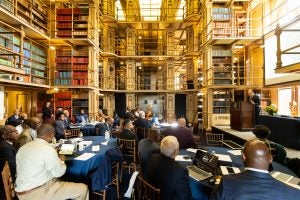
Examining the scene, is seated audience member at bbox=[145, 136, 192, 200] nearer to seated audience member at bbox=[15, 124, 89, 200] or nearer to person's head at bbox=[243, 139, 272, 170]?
person's head at bbox=[243, 139, 272, 170]

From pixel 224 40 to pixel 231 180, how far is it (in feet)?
31.9

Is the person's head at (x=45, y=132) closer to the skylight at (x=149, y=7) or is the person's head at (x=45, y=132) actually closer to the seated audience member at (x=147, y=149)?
the seated audience member at (x=147, y=149)

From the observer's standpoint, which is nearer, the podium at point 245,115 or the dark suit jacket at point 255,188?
the dark suit jacket at point 255,188

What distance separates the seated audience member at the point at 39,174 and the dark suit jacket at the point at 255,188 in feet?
6.04

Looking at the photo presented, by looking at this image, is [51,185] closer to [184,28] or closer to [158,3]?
[184,28]

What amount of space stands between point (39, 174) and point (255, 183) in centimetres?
218

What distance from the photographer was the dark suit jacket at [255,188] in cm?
158

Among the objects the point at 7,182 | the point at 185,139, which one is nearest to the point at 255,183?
the point at 7,182

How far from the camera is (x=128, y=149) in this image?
16.2 feet

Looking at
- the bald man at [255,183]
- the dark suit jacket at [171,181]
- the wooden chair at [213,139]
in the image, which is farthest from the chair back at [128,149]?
the bald man at [255,183]

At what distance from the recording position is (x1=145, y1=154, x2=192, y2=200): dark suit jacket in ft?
7.30

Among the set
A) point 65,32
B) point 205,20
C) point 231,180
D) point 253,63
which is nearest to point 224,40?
point 205,20

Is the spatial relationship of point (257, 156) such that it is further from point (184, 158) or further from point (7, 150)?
point (7, 150)

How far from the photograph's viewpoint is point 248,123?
767 cm
